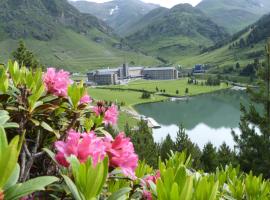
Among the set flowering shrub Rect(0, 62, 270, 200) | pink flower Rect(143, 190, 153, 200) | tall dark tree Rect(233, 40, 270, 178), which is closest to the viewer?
flowering shrub Rect(0, 62, 270, 200)

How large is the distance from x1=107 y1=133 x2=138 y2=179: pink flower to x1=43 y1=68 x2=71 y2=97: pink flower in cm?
85

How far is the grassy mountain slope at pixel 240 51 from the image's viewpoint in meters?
155

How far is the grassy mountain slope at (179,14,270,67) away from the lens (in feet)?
510

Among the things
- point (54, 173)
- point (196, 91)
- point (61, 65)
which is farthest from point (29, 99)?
point (61, 65)

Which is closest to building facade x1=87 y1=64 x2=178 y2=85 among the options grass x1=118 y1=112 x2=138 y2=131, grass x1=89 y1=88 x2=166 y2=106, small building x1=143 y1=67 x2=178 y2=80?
small building x1=143 y1=67 x2=178 y2=80

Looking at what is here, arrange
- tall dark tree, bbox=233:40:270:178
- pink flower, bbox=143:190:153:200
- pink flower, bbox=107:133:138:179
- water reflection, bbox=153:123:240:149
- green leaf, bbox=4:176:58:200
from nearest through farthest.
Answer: green leaf, bbox=4:176:58:200 < pink flower, bbox=107:133:138:179 < pink flower, bbox=143:190:153:200 < tall dark tree, bbox=233:40:270:178 < water reflection, bbox=153:123:240:149

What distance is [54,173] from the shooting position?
7.89 feet

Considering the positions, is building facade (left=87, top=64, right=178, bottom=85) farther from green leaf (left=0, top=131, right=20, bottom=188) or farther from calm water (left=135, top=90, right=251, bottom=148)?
green leaf (left=0, top=131, right=20, bottom=188)

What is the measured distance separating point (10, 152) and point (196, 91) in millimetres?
111286

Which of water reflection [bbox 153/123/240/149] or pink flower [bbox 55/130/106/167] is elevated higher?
pink flower [bbox 55/130/106/167]

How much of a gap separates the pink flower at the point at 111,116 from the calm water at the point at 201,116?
4175cm

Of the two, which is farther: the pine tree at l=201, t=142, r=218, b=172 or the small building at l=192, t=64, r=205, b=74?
the small building at l=192, t=64, r=205, b=74

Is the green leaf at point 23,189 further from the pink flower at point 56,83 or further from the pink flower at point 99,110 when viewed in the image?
the pink flower at point 99,110

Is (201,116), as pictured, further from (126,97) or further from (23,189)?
(23,189)
